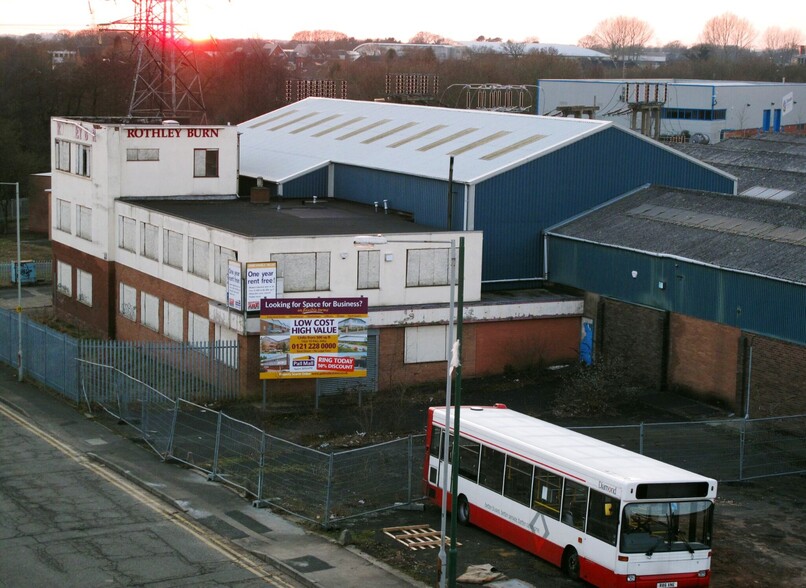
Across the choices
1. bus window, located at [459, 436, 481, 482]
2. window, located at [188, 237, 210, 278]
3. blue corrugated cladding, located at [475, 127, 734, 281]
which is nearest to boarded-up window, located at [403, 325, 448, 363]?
blue corrugated cladding, located at [475, 127, 734, 281]

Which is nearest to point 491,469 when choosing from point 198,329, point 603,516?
point 603,516

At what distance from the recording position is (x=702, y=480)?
20.7 meters

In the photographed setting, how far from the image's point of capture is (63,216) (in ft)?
167

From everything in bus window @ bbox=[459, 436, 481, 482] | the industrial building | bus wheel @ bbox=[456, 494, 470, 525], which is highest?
the industrial building

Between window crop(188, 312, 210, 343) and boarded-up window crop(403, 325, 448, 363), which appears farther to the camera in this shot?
window crop(188, 312, 210, 343)

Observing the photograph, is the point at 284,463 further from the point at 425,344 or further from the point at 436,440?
the point at 425,344

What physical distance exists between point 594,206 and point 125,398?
2005 cm

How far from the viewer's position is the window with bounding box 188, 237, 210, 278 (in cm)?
3972

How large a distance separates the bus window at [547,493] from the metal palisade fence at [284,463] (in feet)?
13.4

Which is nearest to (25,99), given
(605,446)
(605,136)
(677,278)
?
(605,136)

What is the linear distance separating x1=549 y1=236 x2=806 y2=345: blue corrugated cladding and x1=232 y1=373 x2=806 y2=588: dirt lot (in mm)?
3243

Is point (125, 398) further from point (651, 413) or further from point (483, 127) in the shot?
point (483, 127)

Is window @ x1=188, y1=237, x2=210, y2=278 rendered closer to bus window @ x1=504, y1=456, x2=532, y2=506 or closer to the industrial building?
bus window @ x1=504, y1=456, x2=532, y2=506

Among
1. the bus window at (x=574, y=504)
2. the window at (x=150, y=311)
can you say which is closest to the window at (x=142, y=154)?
the window at (x=150, y=311)
